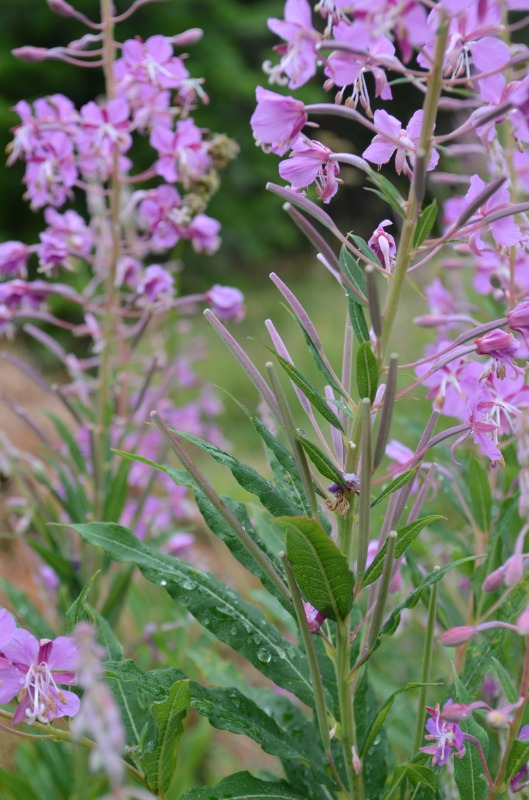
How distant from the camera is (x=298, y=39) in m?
0.72

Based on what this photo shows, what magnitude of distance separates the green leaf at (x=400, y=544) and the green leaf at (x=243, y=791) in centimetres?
26

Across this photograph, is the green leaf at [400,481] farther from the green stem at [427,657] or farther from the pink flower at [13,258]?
the pink flower at [13,258]

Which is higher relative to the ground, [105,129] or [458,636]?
[105,129]

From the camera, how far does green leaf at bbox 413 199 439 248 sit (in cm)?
74

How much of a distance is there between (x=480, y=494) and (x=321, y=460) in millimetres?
534

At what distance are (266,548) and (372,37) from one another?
552 mm

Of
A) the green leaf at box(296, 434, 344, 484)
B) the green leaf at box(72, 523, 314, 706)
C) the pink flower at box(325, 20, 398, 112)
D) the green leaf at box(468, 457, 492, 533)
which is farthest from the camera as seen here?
the green leaf at box(468, 457, 492, 533)

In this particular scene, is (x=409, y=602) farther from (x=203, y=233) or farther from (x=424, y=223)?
(x=203, y=233)

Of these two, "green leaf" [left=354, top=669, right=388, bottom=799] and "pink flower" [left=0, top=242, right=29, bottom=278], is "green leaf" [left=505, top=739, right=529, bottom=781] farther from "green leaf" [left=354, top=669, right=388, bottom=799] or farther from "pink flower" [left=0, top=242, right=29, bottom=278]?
"pink flower" [left=0, top=242, right=29, bottom=278]

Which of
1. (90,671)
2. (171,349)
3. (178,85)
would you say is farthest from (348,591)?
(171,349)

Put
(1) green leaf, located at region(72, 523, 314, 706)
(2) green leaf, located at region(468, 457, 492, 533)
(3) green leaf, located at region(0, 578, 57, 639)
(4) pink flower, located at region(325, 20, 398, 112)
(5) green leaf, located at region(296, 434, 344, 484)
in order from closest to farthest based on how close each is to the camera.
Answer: (4) pink flower, located at region(325, 20, 398, 112), (5) green leaf, located at region(296, 434, 344, 484), (1) green leaf, located at region(72, 523, 314, 706), (2) green leaf, located at region(468, 457, 492, 533), (3) green leaf, located at region(0, 578, 57, 639)

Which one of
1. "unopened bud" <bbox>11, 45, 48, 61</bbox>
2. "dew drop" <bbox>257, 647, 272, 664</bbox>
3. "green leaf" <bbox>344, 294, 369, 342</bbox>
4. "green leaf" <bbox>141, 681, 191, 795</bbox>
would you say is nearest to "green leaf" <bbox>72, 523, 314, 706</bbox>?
"dew drop" <bbox>257, 647, 272, 664</bbox>

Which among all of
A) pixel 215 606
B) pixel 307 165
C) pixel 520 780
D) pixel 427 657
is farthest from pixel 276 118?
pixel 520 780

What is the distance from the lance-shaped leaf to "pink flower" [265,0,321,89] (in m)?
0.39
